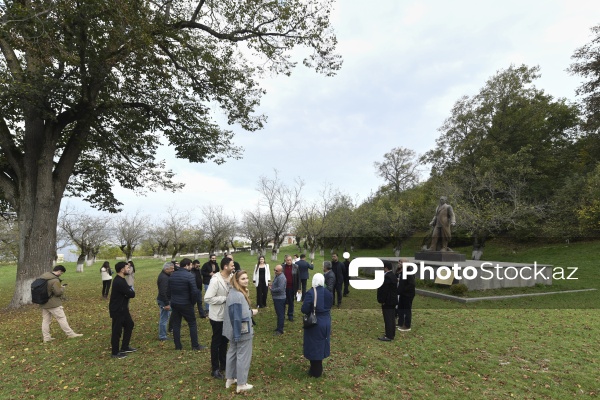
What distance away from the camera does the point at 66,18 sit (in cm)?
872

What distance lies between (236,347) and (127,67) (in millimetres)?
11485

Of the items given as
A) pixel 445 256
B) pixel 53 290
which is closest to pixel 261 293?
pixel 53 290

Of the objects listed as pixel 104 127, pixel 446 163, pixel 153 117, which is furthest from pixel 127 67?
pixel 446 163

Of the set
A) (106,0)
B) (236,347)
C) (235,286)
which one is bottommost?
(236,347)

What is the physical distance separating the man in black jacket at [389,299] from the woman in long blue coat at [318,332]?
96.4 inches

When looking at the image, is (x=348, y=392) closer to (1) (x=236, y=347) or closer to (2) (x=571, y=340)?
(1) (x=236, y=347)

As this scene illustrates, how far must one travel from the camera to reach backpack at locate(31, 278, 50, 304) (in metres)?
6.78

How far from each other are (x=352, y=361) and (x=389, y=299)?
5.98ft

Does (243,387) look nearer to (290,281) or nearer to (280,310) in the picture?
(280,310)

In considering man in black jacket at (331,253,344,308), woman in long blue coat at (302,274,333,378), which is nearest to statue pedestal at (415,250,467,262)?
man in black jacket at (331,253,344,308)

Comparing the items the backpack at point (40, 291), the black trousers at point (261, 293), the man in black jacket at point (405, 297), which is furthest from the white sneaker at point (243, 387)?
the black trousers at point (261, 293)

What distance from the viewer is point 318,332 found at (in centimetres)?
527

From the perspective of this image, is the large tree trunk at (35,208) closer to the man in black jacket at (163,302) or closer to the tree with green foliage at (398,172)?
the man in black jacket at (163,302)

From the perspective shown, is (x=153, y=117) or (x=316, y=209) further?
(x=316, y=209)
